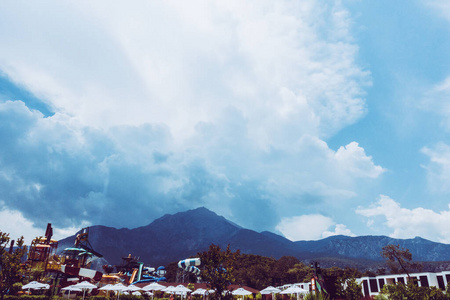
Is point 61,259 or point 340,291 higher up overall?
point 61,259

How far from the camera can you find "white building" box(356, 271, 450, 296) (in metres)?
41.1

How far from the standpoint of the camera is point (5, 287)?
23.6m

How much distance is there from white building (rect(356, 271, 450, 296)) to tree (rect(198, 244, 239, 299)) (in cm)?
2655

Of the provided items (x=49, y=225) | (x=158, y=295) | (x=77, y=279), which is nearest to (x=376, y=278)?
(x=158, y=295)

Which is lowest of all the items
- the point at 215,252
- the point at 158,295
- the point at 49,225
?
the point at 158,295

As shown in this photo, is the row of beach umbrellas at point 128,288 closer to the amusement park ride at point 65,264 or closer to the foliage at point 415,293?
the amusement park ride at point 65,264

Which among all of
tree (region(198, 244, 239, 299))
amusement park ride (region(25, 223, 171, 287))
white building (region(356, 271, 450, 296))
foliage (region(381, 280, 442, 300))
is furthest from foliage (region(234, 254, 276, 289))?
foliage (region(381, 280, 442, 300))

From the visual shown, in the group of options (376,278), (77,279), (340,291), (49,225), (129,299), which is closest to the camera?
(340,291)

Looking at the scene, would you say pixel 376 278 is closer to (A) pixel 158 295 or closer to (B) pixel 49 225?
(A) pixel 158 295

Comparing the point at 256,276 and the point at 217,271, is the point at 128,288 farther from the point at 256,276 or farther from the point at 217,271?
the point at 256,276

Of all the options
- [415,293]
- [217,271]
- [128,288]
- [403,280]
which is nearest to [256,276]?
[403,280]

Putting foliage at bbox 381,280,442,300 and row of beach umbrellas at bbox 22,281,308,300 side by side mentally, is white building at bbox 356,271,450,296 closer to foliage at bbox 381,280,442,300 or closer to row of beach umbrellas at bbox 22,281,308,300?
row of beach umbrellas at bbox 22,281,308,300

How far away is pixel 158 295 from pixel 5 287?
85.6 ft

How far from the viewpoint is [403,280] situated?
4534 cm
